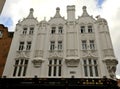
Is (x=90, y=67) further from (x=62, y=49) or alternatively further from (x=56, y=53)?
(x=56, y=53)

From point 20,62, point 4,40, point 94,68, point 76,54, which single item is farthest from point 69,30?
point 4,40

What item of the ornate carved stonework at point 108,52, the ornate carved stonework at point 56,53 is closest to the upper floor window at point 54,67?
the ornate carved stonework at point 56,53

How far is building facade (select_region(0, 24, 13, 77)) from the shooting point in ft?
70.7

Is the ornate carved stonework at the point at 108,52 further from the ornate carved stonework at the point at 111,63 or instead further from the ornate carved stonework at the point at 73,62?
the ornate carved stonework at the point at 73,62

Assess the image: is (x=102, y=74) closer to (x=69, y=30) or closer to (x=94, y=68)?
(x=94, y=68)

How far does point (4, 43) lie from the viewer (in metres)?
23.2

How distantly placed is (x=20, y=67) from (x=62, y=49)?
6026 millimetres

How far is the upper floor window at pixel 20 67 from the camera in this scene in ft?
66.7

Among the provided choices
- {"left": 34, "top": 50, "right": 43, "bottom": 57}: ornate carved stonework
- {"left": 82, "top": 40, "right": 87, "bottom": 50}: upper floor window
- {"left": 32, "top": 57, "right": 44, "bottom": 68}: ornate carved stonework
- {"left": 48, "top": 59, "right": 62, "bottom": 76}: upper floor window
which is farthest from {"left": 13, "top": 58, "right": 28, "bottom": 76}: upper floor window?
{"left": 82, "top": 40, "right": 87, "bottom": 50}: upper floor window

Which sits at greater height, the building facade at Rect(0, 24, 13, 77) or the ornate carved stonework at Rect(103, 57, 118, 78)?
the building facade at Rect(0, 24, 13, 77)

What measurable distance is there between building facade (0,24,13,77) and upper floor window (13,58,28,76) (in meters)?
1.72

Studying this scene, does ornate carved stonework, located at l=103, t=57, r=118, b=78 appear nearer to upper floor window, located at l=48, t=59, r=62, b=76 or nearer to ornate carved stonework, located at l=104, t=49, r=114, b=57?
ornate carved stonework, located at l=104, t=49, r=114, b=57

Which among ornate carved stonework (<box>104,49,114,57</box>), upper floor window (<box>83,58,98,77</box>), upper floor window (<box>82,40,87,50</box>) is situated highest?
upper floor window (<box>82,40,87,50</box>)

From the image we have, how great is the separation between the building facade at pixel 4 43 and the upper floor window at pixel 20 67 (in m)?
1.72
